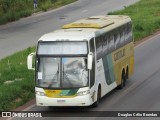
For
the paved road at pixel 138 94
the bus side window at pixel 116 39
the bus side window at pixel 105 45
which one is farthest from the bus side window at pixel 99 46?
the bus side window at pixel 116 39

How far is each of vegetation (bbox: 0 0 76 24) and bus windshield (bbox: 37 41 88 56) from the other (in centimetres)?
3442

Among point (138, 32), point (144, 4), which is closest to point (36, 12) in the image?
point (144, 4)

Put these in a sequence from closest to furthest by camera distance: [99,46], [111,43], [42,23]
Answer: [99,46] < [111,43] < [42,23]

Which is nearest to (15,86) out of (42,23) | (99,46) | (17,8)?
(99,46)

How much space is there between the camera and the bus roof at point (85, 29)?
20516mm

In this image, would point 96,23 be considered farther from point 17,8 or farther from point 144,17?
point 17,8

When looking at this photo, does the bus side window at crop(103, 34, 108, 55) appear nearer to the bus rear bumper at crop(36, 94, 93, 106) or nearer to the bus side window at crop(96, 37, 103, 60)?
the bus side window at crop(96, 37, 103, 60)

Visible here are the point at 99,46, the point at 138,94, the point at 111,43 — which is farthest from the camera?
the point at 138,94

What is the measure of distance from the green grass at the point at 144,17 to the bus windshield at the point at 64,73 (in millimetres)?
19684

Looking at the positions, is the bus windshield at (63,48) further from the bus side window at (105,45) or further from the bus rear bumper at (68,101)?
the bus side window at (105,45)

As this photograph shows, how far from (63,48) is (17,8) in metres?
40.8

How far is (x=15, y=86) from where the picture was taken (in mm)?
22672

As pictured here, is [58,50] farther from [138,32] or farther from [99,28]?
[138,32]

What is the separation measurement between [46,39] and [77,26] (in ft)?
8.82
